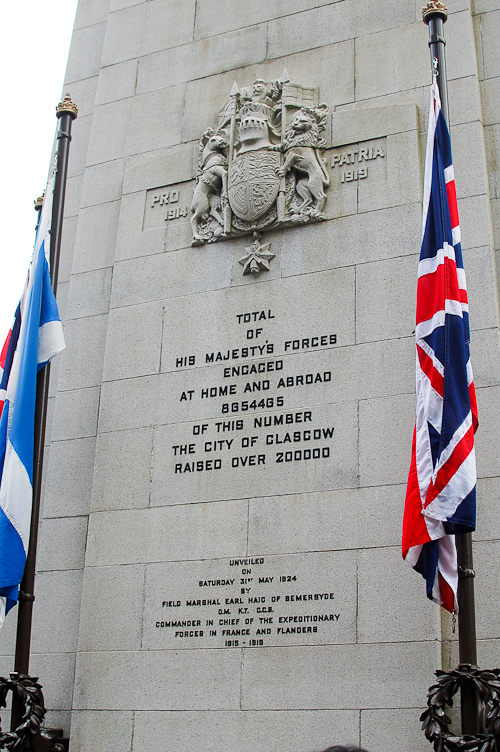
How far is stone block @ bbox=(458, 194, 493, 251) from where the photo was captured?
1152 centimetres

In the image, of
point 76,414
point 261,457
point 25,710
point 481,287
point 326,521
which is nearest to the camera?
point 25,710

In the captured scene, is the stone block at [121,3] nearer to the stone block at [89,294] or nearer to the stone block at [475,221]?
the stone block at [89,294]

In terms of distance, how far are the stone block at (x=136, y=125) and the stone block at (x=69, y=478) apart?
14.3 ft

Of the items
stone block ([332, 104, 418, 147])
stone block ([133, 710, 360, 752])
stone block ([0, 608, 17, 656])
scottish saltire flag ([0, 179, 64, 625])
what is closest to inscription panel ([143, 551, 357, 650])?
stone block ([133, 710, 360, 752])

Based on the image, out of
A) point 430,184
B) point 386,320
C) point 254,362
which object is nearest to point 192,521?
point 254,362

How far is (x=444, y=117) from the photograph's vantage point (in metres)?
10.5

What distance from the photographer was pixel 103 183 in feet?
48.1

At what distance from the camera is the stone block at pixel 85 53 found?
53.7 ft

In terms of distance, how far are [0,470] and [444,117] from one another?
6.10 metres

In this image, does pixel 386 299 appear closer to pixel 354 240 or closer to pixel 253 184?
pixel 354 240

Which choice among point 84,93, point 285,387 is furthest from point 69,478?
point 84,93

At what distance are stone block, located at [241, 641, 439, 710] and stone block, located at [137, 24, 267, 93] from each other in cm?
787

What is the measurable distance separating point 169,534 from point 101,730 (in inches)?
87.1

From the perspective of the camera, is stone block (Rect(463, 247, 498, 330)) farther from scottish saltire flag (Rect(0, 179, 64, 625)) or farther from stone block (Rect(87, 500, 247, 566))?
scottish saltire flag (Rect(0, 179, 64, 625))
